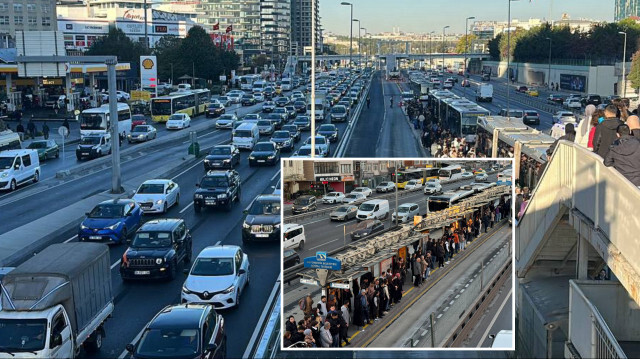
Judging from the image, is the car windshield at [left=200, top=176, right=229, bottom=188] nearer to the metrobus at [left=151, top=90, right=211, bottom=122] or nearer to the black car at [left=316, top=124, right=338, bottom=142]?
the black car at [left=316, top=124, right=338, bottom=142]

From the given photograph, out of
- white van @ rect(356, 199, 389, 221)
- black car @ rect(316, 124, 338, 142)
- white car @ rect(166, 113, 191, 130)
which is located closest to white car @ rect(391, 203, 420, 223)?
white van @ rect(356, 199, 389, 221)

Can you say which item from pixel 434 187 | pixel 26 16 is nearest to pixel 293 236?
pixel 434 187

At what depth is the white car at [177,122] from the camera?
219ft

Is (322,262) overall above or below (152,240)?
above

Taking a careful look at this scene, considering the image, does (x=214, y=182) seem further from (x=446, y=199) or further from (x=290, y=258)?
(x=290, y=258)

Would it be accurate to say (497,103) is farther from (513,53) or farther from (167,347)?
(167,347)

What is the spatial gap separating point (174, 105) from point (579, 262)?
201 feet

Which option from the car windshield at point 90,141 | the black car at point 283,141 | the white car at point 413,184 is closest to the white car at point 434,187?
the white car at point 413,184

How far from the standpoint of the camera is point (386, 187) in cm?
1008

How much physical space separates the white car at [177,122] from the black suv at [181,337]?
52.1 metres

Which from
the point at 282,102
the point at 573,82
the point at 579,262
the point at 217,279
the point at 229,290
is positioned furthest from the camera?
the point at 573,82

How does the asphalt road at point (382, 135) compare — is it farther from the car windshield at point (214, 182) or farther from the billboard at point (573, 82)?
the billboard at point (573, 82)

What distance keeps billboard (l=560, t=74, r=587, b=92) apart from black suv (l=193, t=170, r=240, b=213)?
279ft

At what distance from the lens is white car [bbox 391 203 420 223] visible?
1029cm
